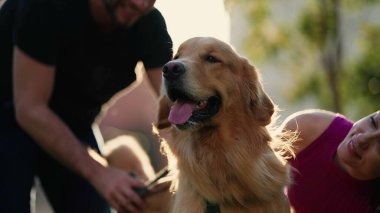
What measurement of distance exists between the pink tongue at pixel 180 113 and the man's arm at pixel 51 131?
1.27ft

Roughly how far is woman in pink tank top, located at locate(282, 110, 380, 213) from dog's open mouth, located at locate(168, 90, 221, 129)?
56 cm

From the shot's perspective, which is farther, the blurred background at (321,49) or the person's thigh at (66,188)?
the blurred background at (321,49)

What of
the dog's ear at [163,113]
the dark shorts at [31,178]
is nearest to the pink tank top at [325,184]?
the dog's ear at [163,113]

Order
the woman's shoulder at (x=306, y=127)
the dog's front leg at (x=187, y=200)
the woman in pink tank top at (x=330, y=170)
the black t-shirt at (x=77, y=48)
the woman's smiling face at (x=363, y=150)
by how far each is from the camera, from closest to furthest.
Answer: the black t-shirt at (x=77, y=48)
the dog's front leg at (x=187, y=200)
the woman's smiling face at (x=363, y=150)
the woman in pink tank top at (x=330, y=170)
the woman's shoulder at (x=306, y=127)

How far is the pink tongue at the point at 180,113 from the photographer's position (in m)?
4.21

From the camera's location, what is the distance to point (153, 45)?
15.3 feet

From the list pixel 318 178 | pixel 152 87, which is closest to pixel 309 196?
pixel 318 178

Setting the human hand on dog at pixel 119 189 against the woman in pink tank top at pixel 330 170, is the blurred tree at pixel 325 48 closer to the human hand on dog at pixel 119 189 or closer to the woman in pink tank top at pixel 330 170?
the woman in pink tank top at pixel 330 170

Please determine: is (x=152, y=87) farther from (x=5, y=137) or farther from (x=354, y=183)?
(x=354, y=183)

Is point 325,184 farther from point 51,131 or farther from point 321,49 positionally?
point 321,49

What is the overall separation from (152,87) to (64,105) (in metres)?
0.55

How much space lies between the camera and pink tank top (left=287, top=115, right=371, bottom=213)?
4703mm

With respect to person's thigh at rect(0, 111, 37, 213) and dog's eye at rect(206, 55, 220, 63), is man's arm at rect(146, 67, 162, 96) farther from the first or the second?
person's thigh at rect(0, 111, 37, 213)

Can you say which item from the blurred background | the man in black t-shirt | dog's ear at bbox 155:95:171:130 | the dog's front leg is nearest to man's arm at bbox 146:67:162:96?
the man in black t-shirt
